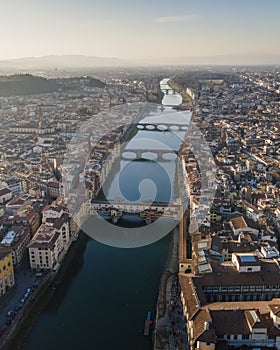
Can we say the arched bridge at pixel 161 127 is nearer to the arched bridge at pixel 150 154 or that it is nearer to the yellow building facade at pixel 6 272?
the arched bridge at pixel 150 154

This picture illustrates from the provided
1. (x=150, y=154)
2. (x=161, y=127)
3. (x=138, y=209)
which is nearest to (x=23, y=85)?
(x=161, y=127)

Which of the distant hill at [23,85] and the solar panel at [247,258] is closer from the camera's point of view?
the solar panel at [247,258]

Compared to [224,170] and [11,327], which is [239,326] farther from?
[224,170]

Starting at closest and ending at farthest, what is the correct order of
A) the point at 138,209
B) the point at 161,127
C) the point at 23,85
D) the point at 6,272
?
the point at 6,272 < the point at 138,209 < the point at 161,127 < the point at 23,85

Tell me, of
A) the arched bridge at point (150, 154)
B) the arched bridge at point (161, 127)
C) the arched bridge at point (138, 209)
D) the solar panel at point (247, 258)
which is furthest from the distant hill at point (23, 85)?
the solar panel at point (247, 258)

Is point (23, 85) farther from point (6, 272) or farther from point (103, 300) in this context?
point (103, 300)

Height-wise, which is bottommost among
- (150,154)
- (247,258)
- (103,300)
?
(103,300)

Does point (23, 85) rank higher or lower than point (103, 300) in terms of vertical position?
higher

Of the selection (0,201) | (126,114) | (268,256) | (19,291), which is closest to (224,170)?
(268,256)
